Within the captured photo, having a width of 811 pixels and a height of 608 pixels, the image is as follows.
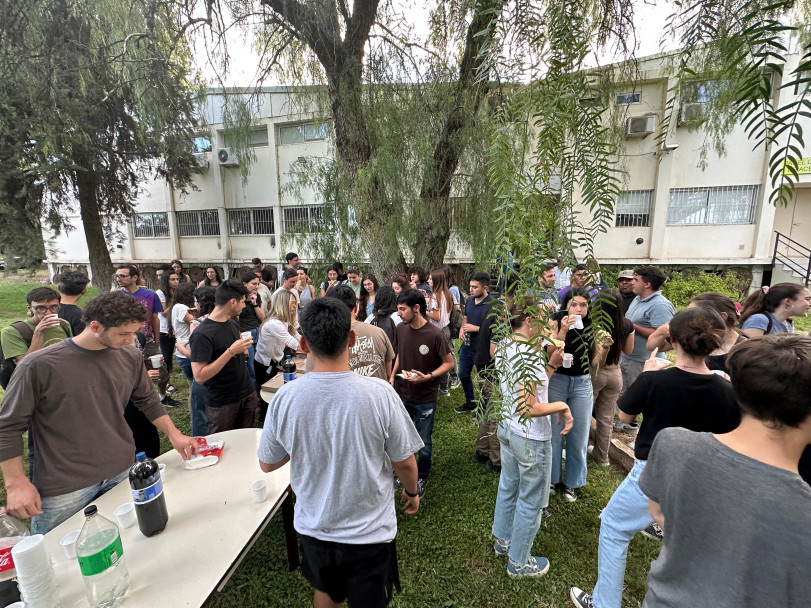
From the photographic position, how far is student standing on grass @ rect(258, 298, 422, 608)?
148 centimetres

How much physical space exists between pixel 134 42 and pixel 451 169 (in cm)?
395

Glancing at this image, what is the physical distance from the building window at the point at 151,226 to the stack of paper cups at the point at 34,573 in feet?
54.9

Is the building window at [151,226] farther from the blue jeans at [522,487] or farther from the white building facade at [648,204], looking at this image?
the blue jeans at [522,487]

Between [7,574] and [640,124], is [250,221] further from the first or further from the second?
[7,574]

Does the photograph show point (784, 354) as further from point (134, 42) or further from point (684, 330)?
point (134, 42)

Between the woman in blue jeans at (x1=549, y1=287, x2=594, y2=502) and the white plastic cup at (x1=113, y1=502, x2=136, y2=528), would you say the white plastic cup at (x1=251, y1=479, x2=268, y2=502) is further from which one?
the woman in blue jeans at (x1=549, y1=287, x2=594, y2=502)

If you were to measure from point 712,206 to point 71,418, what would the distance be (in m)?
13.9

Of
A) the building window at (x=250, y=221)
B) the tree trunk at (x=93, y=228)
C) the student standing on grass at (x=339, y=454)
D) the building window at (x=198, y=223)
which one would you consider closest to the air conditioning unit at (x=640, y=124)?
the student standing on grass at (x=339, y=454)

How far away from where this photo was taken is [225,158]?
44.8ft

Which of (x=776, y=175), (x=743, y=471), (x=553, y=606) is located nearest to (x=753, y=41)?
(x=776, y=175)

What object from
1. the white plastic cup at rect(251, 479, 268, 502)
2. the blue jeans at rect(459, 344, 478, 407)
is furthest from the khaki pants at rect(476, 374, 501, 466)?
the white plastic cup at rect(251, 479, 268, 502)

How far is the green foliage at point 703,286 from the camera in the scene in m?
10.1

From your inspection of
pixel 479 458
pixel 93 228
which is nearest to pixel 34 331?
pixel 479 458

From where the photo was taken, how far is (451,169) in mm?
5633
